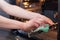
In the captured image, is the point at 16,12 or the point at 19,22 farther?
the point at 16,12

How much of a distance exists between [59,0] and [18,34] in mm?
376

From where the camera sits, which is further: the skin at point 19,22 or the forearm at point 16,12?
the forearm at point 16,12

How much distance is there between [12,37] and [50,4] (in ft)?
1.20

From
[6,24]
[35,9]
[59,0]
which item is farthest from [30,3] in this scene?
[6,24]

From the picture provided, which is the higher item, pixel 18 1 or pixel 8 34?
pixel 18 1

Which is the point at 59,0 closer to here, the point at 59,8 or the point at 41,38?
the point at 59,8

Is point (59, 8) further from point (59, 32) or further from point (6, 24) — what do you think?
point (6, 24)

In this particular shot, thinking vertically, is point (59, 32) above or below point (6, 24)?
→ below

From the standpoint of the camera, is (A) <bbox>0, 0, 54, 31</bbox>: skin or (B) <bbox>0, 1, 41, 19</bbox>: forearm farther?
(B) <bbox>0, 1, 41, 19</bbox>: forearm

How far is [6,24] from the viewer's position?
69 cm

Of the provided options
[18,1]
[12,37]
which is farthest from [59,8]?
[12,37]

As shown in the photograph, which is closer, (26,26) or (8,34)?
(26,26)

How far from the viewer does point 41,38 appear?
1.13 meters

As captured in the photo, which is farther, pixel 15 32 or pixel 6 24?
pixel 15 32
